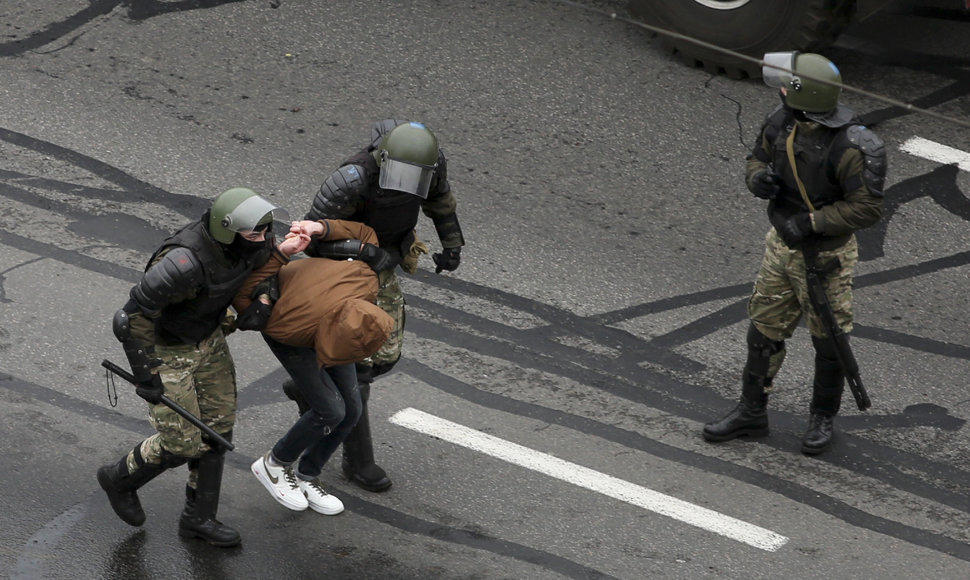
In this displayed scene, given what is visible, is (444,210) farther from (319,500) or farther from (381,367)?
(319,500)

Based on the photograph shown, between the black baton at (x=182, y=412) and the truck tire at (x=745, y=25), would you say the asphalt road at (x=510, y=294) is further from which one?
the black baton at (x=182, y=412)

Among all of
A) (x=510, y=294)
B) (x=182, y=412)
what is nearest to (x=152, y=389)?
(x=182, y=412)

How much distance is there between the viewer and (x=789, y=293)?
643 cm

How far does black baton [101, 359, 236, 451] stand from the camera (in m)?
5.28

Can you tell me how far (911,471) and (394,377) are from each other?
257cm

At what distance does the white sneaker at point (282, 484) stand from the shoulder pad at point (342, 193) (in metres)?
1.11

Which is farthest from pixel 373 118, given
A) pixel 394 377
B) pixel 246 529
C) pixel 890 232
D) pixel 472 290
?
pixel 246 529

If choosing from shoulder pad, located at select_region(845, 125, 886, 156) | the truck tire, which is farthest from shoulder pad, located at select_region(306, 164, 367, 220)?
the truck tire

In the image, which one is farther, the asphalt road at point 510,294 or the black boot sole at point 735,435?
the black boot sole at point 735,435

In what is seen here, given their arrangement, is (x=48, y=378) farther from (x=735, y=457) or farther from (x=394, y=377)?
(x=735, y=457)

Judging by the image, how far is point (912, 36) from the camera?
10047mm

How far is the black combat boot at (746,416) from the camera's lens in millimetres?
6516

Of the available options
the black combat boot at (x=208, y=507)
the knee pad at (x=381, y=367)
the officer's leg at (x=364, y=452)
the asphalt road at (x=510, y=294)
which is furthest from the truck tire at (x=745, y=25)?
→ the black combat boot at (x=208, y=507)

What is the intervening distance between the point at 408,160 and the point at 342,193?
33 cm
